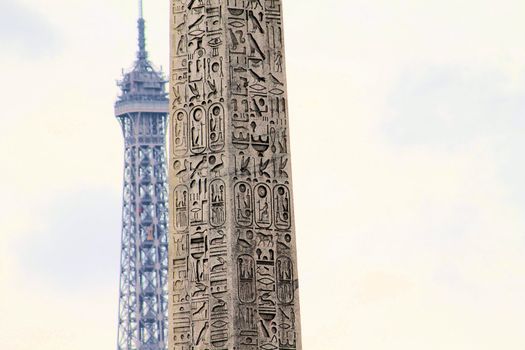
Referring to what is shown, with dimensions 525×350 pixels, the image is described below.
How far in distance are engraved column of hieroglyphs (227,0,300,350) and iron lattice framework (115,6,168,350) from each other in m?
95.6

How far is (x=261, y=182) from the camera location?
22.9 m

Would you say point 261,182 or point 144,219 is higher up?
point 144,219

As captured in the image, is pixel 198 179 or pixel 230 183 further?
pixel 198 179

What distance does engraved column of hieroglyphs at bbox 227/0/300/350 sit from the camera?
22.4 m

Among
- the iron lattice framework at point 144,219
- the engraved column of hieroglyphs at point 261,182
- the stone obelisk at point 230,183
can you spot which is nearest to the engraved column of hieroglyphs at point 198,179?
the stone obelisk at point 230,183

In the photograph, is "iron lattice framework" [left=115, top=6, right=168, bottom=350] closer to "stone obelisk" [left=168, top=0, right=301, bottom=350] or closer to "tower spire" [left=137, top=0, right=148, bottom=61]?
"tower spire" [left=137, top=0, right=148, bottom=61]

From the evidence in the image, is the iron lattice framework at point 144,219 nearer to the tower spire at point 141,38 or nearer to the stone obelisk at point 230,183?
the tower spire at point 141,38

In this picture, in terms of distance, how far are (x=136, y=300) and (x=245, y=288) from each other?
100516 millimetres

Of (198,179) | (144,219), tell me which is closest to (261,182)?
(198,179)

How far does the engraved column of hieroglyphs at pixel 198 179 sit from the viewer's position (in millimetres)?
22406

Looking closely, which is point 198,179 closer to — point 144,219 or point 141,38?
point 144,219

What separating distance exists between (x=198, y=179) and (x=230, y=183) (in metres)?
0.39

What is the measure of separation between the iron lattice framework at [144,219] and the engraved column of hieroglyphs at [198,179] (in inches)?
3759

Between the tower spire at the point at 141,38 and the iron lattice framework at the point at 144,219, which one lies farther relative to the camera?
the tower spire at the point at 141,38
